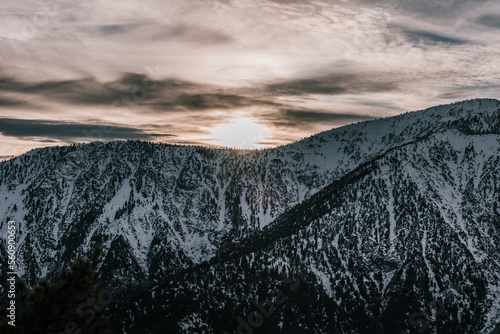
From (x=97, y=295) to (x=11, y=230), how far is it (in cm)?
1721

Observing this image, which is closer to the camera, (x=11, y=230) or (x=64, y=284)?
(x=64, y=284)

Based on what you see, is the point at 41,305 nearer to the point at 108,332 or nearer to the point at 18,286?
the point at 18,286

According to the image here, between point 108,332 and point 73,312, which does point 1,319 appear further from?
point 108,332

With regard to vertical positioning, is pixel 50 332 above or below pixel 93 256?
below

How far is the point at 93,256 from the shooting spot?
827 inches

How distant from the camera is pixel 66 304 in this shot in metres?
22.0

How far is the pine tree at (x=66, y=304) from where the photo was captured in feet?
70.1

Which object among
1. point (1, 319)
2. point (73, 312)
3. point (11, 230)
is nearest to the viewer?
point (1, 319)

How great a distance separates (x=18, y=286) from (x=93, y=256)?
398 centimetres

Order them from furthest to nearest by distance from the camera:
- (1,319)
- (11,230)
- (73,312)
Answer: (11,230) < (73,312) < (1,319)

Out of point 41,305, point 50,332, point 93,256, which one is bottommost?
point 50,332

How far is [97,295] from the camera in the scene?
880 inches

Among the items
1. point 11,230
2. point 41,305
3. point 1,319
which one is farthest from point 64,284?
point 11,230

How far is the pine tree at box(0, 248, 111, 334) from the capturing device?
2136 cm
